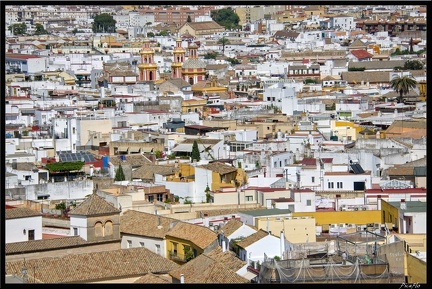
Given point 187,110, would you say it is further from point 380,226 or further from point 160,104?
point 380,226

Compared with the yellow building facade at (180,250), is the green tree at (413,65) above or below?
above

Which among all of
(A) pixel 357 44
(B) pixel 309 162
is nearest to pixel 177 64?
(A) pixel 357 44

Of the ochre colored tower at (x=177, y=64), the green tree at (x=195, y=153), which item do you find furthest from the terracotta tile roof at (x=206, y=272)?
the ochre colored tower at (x=177, y=64)

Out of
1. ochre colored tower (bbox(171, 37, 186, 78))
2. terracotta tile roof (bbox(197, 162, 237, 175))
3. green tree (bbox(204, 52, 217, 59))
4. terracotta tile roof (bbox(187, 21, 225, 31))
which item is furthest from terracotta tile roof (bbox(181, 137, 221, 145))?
terracotta tile roof (bbox(187, 21, 225, 31))

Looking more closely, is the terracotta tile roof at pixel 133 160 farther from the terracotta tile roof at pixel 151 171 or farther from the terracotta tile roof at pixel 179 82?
the terracotta tile roof at pixel 179 82

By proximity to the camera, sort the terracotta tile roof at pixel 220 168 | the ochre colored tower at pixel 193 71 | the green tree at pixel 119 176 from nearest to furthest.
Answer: the terracotta tile roof at pixel 220 168 < the green tree at pixel 119 176 < the ochre colored tower at pixel 193 71

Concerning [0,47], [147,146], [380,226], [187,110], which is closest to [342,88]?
[187,110]

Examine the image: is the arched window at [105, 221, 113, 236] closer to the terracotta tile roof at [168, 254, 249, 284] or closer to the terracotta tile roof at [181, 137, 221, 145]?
the terracotta tile roof at [168, 254, 249, 284]
